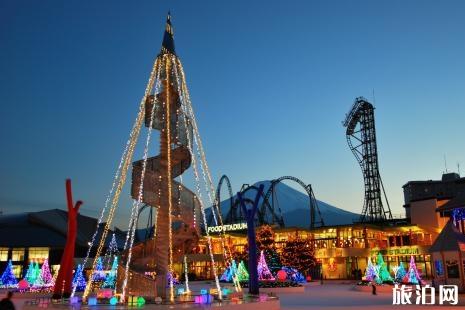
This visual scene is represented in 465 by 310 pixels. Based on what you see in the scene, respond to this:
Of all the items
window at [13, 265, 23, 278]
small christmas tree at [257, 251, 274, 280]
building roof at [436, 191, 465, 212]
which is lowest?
window at [13, 265, 23, 278]

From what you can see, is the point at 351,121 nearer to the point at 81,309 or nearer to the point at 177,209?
the point at 177,209

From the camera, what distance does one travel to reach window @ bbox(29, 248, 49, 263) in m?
75.4

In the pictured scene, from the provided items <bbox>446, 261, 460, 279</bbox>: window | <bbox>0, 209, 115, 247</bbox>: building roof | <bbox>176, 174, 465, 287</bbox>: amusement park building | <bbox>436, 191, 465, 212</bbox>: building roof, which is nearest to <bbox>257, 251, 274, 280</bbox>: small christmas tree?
<bbox>436, 191, 465, 212</bbox>: building roof

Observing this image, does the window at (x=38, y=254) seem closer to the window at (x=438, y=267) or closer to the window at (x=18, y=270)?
the window at (x=18, y=270)

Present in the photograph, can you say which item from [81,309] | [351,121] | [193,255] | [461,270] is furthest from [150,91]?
[351,121]

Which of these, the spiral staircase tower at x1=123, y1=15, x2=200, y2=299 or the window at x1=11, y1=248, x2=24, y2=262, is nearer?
the spiral staircase tower at x1=123, y1=15, x2=200, y2=299

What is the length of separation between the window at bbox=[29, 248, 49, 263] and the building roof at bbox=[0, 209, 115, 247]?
Result: 1.16 m

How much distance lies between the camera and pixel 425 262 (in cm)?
5622

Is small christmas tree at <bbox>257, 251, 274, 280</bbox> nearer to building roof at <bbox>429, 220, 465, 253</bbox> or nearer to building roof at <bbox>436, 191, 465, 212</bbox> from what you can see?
building roof at <bbox>436, 191, 465, 212</bbox>

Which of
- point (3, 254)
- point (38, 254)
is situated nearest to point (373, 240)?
point (38, 254)

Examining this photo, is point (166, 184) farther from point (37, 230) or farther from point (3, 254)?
point (37, 230)

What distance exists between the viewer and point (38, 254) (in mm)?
75938

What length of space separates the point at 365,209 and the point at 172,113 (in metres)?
57.5

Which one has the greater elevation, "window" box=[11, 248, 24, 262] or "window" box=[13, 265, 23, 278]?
"window" box=[11, 248, 24, 262]
